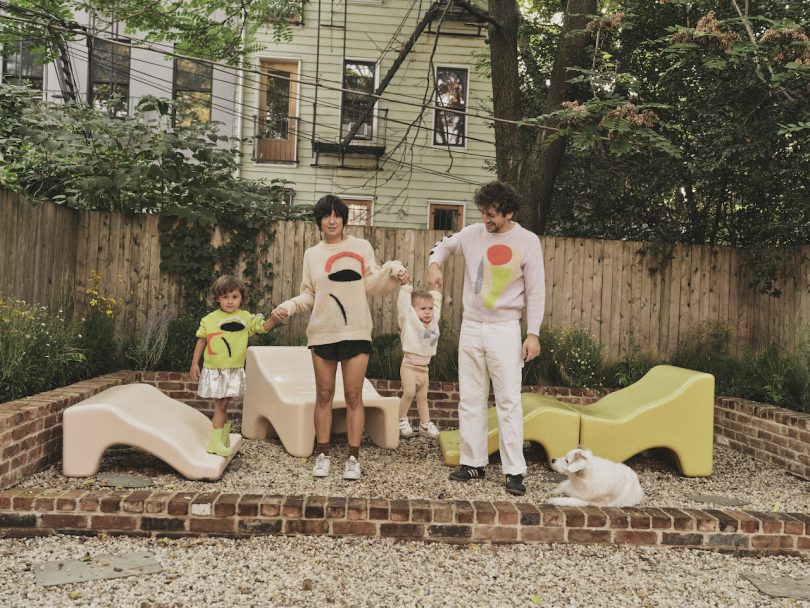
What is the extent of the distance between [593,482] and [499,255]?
1506 mm

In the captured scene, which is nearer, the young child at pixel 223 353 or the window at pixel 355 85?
the young child at pixel 223 353

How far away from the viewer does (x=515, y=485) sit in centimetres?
456

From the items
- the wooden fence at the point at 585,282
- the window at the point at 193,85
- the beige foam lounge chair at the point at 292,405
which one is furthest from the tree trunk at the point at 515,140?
the window at the point at 193,85

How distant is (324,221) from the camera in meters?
4.73

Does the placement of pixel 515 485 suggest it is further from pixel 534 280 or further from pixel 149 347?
pixel 149 347

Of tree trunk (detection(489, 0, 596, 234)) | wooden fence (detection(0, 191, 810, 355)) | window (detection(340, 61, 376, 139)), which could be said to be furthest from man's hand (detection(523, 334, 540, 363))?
window (detection(340, 61, 376, 139))

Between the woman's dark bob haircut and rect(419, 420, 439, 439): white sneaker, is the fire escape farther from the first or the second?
the woman's dark bob haircut

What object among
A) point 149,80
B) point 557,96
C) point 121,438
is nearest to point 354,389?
point 121,438

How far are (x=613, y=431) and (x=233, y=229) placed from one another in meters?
5.06

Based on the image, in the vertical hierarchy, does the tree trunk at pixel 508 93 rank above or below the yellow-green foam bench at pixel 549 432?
above

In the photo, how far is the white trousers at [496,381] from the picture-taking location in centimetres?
461

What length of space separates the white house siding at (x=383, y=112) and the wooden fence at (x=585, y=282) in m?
6.13

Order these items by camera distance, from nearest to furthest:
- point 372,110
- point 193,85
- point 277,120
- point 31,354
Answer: point 31,354 → point 372,110 → point 277,120 → point 193,85

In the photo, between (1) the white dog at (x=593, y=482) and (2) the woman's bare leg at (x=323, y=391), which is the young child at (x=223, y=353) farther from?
(1) the white dog at (x=593, y=482)
